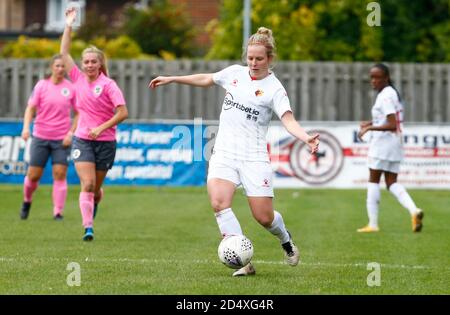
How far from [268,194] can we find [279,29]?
22.8 meters

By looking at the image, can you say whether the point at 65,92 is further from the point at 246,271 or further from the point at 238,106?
the point at 246,271

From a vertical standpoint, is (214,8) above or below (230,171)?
above

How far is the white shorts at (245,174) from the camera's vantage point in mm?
9852

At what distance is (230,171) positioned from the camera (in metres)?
9.86

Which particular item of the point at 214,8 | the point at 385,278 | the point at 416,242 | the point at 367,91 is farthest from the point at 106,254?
the point at 214,8

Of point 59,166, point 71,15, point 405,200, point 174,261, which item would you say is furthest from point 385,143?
point 174,261

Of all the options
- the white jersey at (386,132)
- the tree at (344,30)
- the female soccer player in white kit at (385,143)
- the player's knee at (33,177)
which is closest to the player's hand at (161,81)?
the female soccer player in white kit at (385,143)

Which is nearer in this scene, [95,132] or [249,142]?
[249,142]

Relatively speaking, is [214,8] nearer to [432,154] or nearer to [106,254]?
[432,154]

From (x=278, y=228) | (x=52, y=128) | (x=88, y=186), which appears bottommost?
(x=278, y=228)

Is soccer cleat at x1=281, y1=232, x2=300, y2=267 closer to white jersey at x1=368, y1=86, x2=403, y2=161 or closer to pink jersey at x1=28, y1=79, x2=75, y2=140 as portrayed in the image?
white jersey at x1=368, y1=86, x2=403, y2=161

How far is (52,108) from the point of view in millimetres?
15906

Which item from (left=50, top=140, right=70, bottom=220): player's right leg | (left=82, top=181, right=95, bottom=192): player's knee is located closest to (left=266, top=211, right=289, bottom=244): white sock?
(left=82, top=181, right=95, bottom=192): player's knee

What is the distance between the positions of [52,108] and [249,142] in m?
6.49
